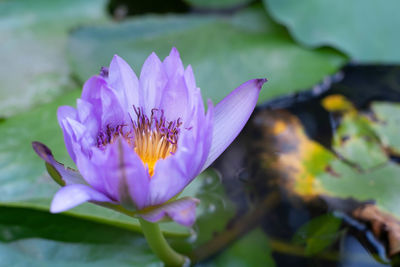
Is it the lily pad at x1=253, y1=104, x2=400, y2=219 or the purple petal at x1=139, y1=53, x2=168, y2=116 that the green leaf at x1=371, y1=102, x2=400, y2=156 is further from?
the purple petal at x1=139, y1=53, x2=168, y2=116

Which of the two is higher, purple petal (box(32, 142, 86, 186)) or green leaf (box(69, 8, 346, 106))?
purple petal (box(32, 142, 86, 186))

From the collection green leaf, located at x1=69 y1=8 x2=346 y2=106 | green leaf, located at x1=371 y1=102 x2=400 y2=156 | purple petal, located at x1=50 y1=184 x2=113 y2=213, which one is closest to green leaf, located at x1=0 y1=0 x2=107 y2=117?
green leaf, located at x1=69 y1=8 x2=346 y2=106

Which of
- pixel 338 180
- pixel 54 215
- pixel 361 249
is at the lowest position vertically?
pixel 361 249

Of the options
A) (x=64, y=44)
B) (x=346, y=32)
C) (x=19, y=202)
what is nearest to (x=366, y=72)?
(x=346, y=32)

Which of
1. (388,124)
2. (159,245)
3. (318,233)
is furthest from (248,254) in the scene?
(388,124)

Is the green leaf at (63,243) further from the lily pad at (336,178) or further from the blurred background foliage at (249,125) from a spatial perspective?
the lily pad at (336,178)

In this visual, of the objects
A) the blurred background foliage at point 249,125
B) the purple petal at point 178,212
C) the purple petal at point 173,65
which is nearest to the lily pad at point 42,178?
the blurred background foliage at point 249,125

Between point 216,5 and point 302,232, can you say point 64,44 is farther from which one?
point 302,232
